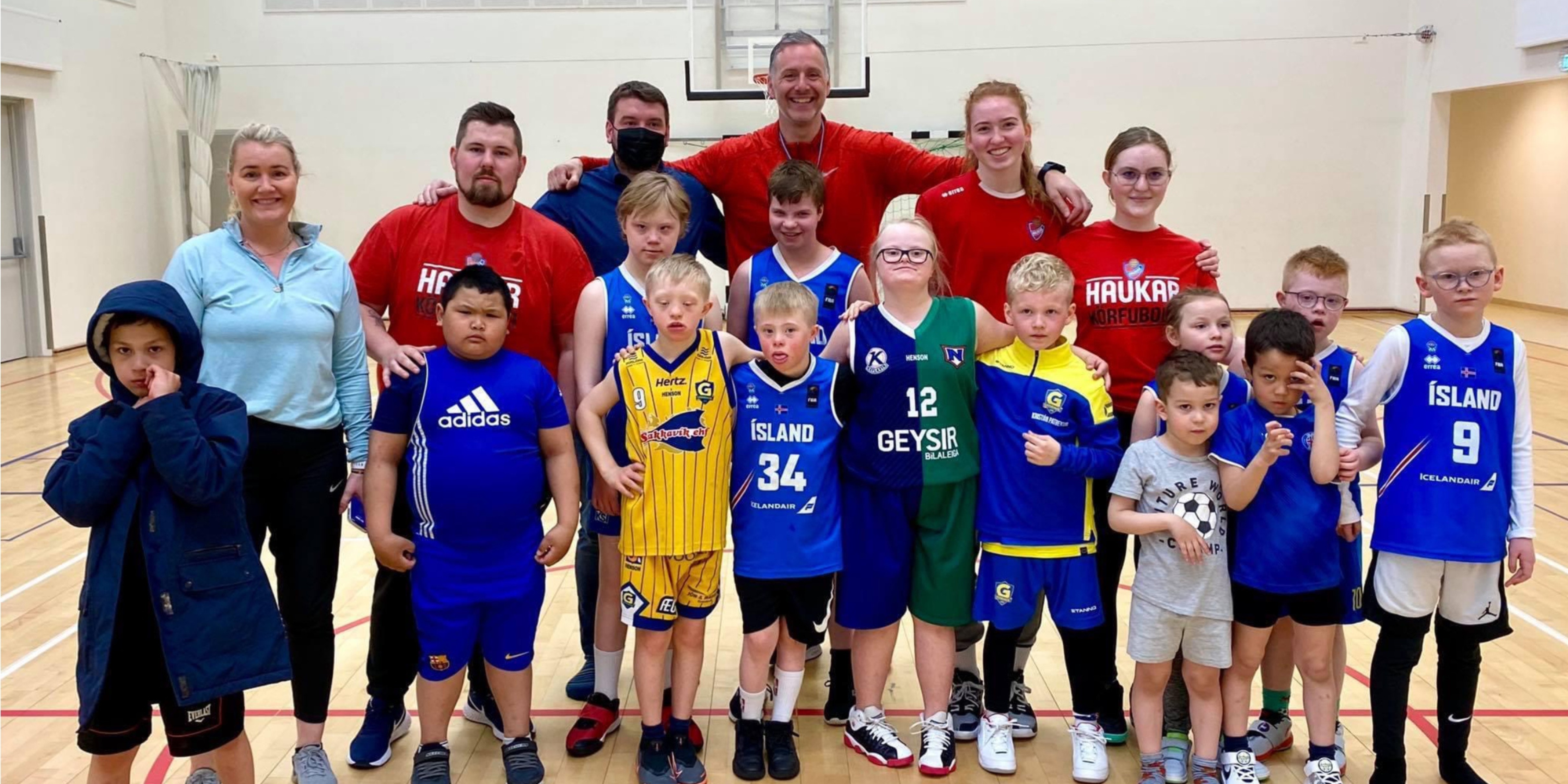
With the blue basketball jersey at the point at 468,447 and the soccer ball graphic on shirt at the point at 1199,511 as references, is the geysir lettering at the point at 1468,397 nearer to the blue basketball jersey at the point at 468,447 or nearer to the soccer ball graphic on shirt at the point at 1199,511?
the soccer ball graphic on shirt at the point at 1199,511

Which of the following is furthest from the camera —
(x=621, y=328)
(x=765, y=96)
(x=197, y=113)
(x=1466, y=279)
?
(x=197, y=113)

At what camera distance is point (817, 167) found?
3.92 metres

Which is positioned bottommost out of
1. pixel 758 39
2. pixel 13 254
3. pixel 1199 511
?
pixel 1199 511

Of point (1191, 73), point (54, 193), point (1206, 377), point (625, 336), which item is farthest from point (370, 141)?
point (1206, 377)

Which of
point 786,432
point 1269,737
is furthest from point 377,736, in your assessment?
point 1269,737

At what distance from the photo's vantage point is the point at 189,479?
2.46 m

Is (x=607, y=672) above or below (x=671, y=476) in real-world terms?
below

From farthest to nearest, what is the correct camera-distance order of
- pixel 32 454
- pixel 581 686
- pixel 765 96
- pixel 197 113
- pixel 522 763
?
pixel 197 113, pixel 765 96, pixel 32 454, pixel 581 686, pixel 522 763

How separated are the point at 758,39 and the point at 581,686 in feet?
36.9

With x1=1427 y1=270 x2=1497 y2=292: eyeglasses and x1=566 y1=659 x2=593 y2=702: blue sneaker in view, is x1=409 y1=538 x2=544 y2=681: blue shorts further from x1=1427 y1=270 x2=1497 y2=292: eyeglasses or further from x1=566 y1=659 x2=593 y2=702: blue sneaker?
x1=1427 y1=270 x2=1497 y2=292: eyeglasses

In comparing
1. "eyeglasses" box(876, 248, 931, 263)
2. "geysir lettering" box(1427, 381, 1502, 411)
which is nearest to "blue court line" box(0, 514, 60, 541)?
"eyeglasses" box(876, 248, 931, 263)

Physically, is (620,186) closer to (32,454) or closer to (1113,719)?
(1113,719)

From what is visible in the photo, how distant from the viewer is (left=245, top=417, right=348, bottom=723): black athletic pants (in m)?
2.97

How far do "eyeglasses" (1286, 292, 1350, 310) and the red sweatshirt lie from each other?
126cm
